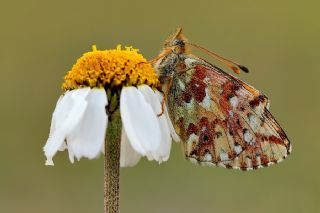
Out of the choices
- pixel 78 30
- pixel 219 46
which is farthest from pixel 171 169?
pixel 78 30

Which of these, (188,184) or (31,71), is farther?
(31,71)

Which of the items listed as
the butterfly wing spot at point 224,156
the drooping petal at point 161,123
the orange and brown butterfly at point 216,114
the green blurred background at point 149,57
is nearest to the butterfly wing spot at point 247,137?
the orange and brown butterfly at point 216,114

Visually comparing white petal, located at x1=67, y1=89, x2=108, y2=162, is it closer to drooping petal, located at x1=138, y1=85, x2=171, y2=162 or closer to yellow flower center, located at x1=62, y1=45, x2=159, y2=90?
yellow flower center, located at x1=62, y1=45, x2=159, y2=90

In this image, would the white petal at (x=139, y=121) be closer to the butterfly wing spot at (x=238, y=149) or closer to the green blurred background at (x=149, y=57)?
the butterfly wing spot at (x=238, y=149)

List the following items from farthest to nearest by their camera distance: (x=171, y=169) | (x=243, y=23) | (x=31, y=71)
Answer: (x=243, y=23) → (x=31, y=71) → (x=171, y=169)

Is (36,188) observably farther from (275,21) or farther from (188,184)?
(275,21)

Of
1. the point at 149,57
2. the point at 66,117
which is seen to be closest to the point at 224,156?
the point at 66,117

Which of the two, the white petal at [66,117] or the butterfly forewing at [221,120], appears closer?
the white petal at [66,117]

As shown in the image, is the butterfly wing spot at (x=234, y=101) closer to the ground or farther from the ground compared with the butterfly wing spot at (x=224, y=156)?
farther from the ground
